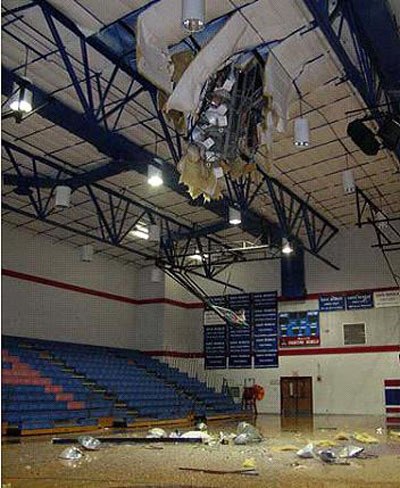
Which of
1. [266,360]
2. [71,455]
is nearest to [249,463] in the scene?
[71,455]

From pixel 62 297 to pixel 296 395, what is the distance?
8.45 m

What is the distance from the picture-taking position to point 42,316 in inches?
672

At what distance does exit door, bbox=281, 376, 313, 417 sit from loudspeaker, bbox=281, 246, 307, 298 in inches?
113

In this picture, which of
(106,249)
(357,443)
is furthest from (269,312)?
(357,443)

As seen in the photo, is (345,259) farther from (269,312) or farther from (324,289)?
(269,312)

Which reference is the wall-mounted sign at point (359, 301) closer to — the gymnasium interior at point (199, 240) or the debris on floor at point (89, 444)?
the gymnasium interior at point (199, 240)

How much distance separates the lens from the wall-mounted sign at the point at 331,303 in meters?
18.6

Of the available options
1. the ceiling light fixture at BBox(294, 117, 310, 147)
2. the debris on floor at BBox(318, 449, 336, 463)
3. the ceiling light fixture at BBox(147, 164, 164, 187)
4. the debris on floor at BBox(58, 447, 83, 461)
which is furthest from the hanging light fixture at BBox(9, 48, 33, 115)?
the debris on floor at BBox(318, 449, 336, 463)

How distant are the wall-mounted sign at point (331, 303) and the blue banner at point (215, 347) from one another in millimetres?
3886

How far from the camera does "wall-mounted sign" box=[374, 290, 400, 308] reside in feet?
58.1

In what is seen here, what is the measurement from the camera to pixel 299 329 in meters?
19.2

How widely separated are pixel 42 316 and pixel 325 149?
1002cm

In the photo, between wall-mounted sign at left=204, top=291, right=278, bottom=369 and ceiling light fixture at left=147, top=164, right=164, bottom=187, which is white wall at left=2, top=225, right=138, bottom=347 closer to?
wall-mounted sign at left=204, top=291, right=278, bottom=369

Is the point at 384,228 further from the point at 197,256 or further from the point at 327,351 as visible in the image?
the point at 197,256
